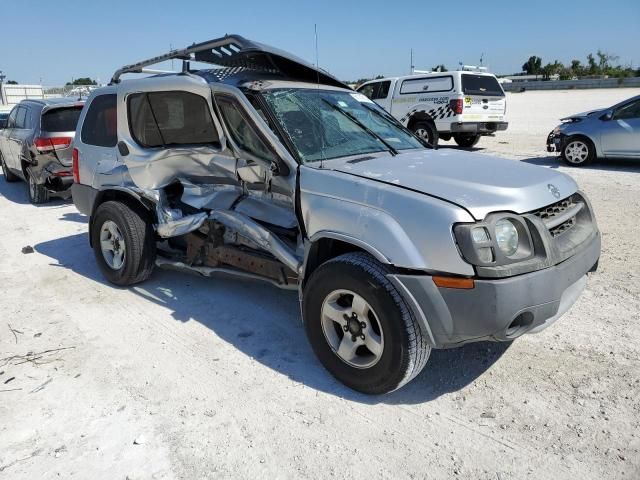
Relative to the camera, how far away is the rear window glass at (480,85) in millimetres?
12876

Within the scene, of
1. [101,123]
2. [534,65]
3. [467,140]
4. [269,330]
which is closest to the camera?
[269,330]

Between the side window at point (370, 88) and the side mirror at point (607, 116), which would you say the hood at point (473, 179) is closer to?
the side mirror at point (607, 116)

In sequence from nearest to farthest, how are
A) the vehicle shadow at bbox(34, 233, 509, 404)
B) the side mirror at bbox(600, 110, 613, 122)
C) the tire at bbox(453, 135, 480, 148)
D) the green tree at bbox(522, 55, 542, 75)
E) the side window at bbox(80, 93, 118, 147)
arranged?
the vehicle shadow at bbox(34, 233, 509, 404) < the side window at bbox(80, 93, 118, 147) < the side mirror at bbox(600, 110, 613, 122) < the tire at bbox(453, 135, 480, 148) < the green tree at bbox(522, 55, 542, 75)

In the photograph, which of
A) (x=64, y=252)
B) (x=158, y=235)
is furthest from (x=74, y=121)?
(x=158, y=235)

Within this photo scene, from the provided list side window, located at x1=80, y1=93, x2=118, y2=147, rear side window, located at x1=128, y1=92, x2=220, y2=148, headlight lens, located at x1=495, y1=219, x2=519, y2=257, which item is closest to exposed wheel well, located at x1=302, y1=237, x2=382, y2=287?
headlight lens, located at x1=495, y1=219, x2=519, y2=257

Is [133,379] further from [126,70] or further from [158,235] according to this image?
[126,70]

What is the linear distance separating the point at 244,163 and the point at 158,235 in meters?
1.42

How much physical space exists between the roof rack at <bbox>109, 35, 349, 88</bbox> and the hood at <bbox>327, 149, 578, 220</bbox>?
109cm

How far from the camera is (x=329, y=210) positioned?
3076mm

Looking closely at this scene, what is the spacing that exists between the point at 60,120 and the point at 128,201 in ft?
16.3

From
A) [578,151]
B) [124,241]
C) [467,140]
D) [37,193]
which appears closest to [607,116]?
[578,151]

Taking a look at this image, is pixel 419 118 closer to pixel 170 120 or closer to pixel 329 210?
pixel 170 120

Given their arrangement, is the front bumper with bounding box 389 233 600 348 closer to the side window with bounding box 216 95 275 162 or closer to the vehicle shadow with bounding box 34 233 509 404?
the vehicle shadow with bounding box 34 233 509 404

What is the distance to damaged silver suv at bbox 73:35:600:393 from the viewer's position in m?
2.64
